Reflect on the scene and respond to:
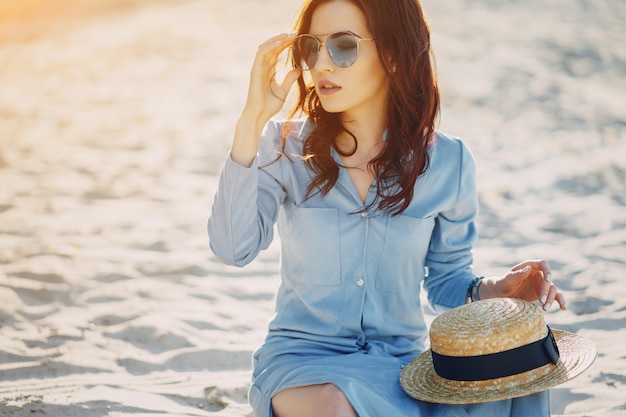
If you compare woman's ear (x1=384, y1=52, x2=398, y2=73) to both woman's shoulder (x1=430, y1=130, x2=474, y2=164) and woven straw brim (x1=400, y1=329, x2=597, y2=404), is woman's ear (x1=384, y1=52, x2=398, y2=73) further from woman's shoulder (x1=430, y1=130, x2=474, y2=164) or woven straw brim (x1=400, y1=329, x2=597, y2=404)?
woven straw brim (x1=400, y1=329, x2=597, y2=404)

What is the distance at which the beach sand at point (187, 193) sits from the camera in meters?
3.99

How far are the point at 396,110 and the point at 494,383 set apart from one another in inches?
41.9

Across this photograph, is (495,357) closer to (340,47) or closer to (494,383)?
(494,383)

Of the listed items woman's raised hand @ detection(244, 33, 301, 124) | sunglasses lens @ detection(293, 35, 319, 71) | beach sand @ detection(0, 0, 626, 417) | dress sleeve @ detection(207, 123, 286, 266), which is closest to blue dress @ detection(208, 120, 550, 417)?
dress sleeve @ detection(207, 123, 286, 266)

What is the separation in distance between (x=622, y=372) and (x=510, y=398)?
5.28ft

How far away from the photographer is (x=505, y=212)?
21.2 feet

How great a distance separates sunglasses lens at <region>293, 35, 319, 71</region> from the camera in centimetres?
290

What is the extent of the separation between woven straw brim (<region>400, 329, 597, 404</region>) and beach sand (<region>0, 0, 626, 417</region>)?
41.8 inches

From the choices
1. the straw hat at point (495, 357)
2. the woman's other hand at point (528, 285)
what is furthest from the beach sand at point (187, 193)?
the straw hat at point (495, 357)

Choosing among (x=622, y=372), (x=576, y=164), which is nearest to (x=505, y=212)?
(x=576, y=164)

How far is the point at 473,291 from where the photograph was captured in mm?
3068

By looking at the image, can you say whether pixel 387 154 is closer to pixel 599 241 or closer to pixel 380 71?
pixel 380 71

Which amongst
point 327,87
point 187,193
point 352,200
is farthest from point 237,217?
point 187,193

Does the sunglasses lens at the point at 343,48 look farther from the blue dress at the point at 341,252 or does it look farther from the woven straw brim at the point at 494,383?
the woven straw brim at the point at 494,383
